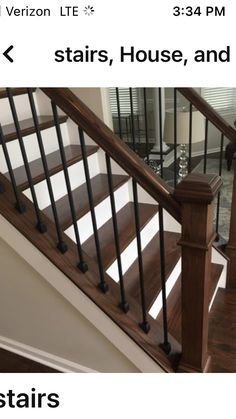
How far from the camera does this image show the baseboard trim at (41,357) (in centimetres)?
168

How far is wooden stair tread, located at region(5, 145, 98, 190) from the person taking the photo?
1.77 m

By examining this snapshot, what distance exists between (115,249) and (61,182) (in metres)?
0.55

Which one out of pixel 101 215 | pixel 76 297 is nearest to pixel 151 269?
pixel 101 215

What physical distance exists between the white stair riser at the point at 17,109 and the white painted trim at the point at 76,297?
1.08 meters

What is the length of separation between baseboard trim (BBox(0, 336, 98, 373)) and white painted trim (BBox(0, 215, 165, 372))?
32 centimetres

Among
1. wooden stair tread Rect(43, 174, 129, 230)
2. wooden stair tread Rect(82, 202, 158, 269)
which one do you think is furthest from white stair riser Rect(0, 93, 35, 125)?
wooden stair tread Rect(82, 202, 158, 269)

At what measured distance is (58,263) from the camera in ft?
4.55

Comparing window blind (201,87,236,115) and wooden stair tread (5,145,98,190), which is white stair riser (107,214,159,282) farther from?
window blind (201,87,236,115)

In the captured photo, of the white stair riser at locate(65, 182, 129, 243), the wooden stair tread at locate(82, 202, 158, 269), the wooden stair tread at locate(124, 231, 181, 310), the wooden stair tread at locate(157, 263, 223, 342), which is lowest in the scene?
the wooden stair tread at locate(157, 263, 223, 342)

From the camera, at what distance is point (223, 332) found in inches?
69.8
